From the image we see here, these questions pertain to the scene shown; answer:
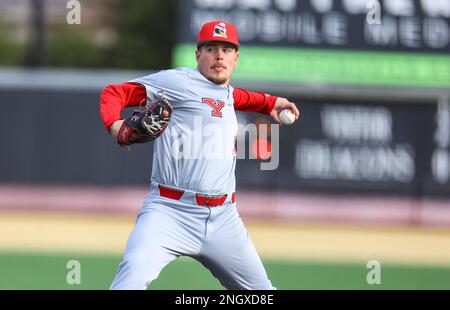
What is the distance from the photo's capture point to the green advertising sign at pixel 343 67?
45.0 feet

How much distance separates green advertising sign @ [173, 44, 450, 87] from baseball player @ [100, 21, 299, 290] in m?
8.51

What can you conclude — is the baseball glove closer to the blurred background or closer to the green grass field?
the green grass field

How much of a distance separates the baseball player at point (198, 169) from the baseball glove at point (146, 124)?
7 centimetres

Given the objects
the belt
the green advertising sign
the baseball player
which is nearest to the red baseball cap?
the baseball player

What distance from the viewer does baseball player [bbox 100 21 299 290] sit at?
5062 mm

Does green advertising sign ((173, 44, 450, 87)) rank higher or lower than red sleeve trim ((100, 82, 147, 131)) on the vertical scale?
higher

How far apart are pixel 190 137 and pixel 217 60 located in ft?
1.39

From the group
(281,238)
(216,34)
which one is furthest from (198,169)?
(281,238)

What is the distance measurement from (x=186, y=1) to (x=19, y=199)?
3.87m

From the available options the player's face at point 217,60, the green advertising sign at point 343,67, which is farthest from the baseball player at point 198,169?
the green advertising sign at point 343,67

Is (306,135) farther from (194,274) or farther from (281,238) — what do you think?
(194,274)

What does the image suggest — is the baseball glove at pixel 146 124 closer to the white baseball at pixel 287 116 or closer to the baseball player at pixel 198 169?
the baseball player at pixel 198 169

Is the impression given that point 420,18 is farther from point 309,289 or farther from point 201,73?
point 201,73

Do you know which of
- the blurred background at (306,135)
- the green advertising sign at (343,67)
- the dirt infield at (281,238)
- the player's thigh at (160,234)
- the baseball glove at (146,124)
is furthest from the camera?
the green advertising sign at (343,67)
